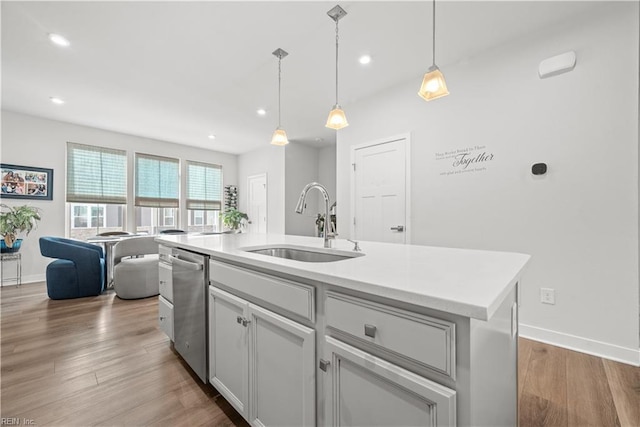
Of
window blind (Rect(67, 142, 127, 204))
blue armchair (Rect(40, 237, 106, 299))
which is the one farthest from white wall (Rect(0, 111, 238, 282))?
blue armchair (Rect(40, 237, 106, 299))

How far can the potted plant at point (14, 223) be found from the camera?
13.0ft

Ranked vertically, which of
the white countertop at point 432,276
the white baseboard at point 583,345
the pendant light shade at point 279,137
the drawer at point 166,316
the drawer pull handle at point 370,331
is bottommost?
the white baseboard at point 583,345

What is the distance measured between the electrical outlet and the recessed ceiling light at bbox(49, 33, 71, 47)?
16.3 ft

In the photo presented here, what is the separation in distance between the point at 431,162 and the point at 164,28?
296 centimetres

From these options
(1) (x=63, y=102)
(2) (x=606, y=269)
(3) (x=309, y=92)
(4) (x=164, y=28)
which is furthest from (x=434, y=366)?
(1) (x=63, y=102)

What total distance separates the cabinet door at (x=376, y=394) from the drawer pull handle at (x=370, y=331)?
0.07 m

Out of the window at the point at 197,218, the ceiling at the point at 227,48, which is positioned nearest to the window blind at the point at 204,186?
the window at the point at 197,218

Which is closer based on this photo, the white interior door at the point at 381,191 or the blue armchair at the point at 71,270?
the white interior door at the point at 381,191

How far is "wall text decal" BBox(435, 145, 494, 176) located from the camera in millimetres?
2740

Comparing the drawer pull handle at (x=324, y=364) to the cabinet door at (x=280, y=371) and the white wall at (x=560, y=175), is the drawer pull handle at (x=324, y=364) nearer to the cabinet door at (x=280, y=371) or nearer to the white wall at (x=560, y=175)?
the cabinet door at (x=280, y=371)

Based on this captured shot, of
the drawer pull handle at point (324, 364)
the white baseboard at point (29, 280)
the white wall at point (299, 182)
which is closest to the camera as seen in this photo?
the drawer pull handle at point (324, 364)

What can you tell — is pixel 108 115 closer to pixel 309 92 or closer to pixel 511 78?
pixel 309 92

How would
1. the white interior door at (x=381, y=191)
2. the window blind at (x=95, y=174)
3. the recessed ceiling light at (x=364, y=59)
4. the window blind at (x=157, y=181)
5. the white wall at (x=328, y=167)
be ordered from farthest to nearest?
1. the white wall at (x=328, y=167)
2. the window blind at (x=157, y=181)
3. the window blind at (x=95, y=174)
4. the white interior door at (x=381, y=191)
5. the recessed ceiling light at (x=364, y=59)

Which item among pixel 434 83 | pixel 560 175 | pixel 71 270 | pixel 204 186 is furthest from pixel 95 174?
pixel 560 175
